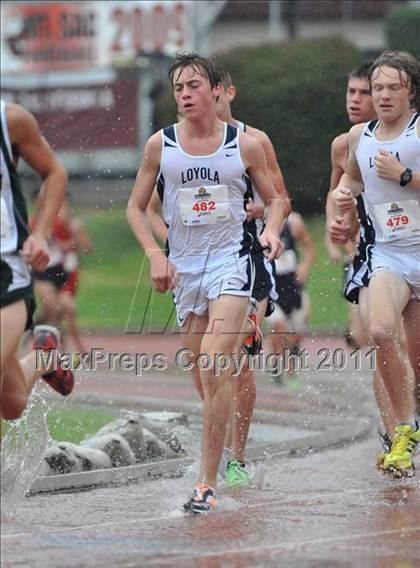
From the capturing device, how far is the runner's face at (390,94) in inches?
346

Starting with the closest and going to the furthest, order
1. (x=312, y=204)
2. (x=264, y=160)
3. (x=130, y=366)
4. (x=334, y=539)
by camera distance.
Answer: (x=334, y=539) < (x=264, y=160) < (x=130, y=366) < (x=312, y=204)

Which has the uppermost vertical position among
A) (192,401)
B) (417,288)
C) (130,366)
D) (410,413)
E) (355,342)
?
(417,288)

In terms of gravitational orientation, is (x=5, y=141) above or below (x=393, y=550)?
above

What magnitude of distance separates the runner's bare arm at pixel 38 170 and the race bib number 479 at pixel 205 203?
1.39m

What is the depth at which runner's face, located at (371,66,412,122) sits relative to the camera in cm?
880

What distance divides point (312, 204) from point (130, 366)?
5.57 m

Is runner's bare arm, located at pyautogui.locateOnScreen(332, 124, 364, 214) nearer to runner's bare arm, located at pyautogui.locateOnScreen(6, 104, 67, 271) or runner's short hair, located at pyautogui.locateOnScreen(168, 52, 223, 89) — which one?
runner's short hair, located at pyautogui.locateOnScreen(168, 52, 223, 89)

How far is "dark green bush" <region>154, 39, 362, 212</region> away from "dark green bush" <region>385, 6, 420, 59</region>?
1505 millimetres

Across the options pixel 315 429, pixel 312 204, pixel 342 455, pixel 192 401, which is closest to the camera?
pixel 342 455

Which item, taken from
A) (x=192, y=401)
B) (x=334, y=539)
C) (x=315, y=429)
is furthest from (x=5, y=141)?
(x=192, y=401)

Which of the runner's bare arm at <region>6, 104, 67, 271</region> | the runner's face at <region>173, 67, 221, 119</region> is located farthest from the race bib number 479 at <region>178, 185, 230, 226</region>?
the runner's bare arm at <region>6, 104, 67, 271</region>

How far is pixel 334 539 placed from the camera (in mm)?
6969

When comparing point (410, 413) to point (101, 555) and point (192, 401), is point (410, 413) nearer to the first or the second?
point (101, 555)

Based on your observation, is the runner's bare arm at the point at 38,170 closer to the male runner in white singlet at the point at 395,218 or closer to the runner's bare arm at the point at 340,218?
the male runner in white singlet at the point at 395,218
